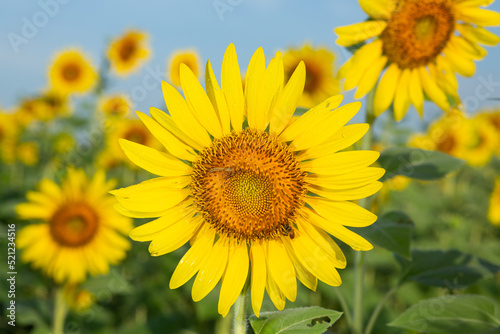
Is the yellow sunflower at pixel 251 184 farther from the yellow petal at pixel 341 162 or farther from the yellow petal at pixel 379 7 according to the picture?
the yellow petal at pixel 379 7

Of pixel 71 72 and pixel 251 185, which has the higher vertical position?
pixel 71 72

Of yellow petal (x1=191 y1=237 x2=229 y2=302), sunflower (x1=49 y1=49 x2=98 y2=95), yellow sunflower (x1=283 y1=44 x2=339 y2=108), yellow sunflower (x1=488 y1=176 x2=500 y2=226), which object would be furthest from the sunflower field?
sunflower (x1=49 y1=49 x2=98 y2=95)

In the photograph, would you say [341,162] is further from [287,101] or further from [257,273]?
[257,273]

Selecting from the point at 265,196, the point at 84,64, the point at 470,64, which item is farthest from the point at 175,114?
the point at 84,64

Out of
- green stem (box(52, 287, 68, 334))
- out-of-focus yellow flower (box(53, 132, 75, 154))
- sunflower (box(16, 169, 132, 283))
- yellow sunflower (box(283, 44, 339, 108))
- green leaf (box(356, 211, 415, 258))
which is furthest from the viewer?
out-of-focus yellow flower (box(53, 132, 75, 154))

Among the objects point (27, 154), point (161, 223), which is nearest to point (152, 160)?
point (161, 223)

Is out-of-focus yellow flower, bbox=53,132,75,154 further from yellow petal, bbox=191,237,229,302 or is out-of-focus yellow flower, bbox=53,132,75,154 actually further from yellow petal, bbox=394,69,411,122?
yellow petal, bbox=191,237,229,302
